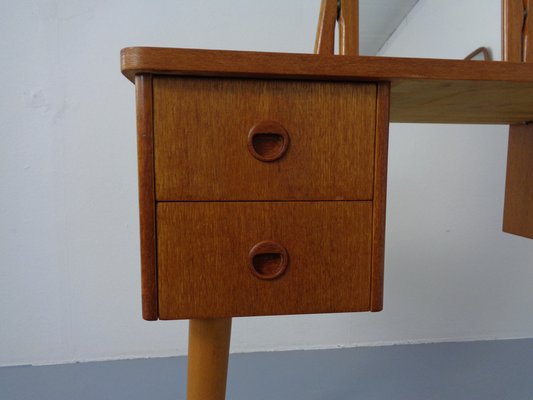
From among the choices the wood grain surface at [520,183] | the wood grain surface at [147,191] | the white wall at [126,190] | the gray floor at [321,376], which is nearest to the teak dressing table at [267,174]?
the wood grain surface at [147,191]

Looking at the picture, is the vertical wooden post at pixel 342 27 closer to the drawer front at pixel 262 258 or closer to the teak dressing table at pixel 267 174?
the teak dressing table at pixel 267 174

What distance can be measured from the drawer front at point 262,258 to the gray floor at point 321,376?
→ 0.68 metres

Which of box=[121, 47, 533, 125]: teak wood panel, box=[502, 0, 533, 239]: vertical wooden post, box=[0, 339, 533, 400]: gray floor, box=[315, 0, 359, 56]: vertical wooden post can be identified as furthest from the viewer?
box=[0, 339, 533, 400]: gray floor

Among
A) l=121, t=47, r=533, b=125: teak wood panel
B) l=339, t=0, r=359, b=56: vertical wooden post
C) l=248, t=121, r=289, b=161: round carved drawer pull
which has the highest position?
l=339, t=0, r=359, b=56: vertical wooden post

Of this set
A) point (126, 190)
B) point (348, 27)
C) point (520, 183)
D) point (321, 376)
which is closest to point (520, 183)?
point (520, 183)

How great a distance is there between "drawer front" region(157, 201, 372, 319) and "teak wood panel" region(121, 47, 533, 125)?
16cm

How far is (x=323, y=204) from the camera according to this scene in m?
0.50

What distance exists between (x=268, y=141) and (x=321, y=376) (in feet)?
2.99

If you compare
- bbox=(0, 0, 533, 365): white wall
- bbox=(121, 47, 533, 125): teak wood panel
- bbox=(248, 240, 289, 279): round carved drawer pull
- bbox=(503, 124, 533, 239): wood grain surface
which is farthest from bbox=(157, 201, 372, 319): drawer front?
bbox=(0, 0, 533, 365): white wall

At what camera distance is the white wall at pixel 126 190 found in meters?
1.17

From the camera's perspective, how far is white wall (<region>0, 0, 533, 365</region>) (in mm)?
1170

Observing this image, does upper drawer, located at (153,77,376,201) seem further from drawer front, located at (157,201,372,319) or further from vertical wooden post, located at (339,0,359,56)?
vertical wooden post, located at (339,0,359,56)

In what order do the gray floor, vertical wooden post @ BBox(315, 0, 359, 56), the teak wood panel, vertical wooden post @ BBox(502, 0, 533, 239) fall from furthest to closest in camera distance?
the gray floor, vertical wooden post @ BBox(502, 0, 533, 239), vertical wooden post @ BBox(315, 0, 359, 56), the teak wood panel

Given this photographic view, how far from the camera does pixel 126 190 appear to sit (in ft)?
4.00
